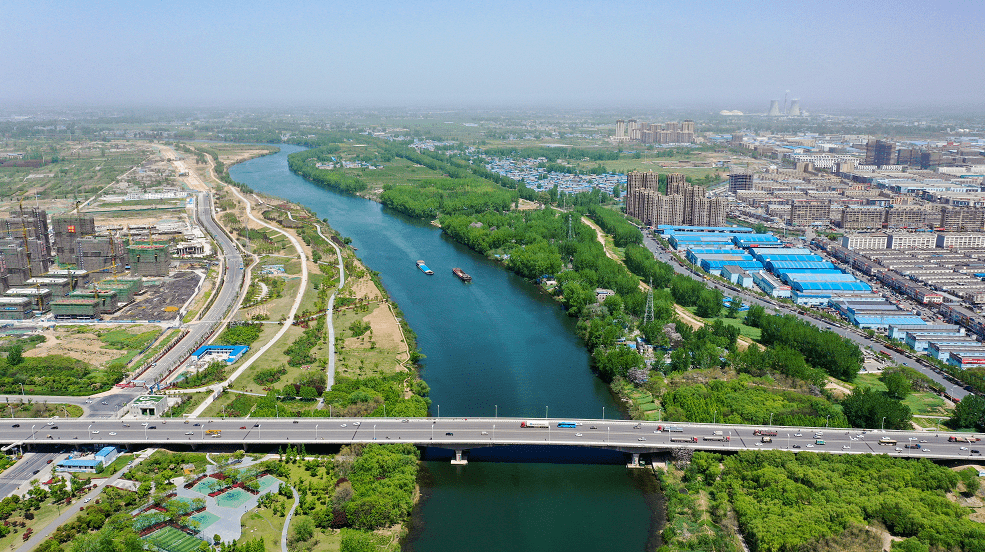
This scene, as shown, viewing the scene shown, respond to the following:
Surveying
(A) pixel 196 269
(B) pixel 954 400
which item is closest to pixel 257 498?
(B) pixel 954 400

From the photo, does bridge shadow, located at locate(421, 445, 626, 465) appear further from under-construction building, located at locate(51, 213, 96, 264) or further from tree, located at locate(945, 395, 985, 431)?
under-construction building, located at locate(51, 213, 96, 264)

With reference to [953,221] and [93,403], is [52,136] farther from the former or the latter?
[953,221]

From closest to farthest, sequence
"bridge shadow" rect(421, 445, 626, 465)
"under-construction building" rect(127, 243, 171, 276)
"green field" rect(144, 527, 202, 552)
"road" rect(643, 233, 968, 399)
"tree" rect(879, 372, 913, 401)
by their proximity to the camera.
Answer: "green field" rect(144, 527, 202, 552) → "bridge shadow" rect(421, 445, 626, 465) → "tree" rect(879, 372, 913, 401) → "road" rect(643, 233, 968, 399) → "under-construction building" rect(127, 243, 171, 276)

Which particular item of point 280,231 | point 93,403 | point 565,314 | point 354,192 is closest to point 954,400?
point 565,314

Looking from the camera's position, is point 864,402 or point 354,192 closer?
point 864,402

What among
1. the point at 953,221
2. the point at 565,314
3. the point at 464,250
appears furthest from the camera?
the point at 953,221

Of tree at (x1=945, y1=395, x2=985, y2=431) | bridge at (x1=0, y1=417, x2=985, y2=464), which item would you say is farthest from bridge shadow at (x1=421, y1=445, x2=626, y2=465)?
tree at (x1=945, y1=395, x2=985, y2=431)

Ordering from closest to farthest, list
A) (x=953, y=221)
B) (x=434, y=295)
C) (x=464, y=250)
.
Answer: (x=434, y=295)
(x=464, y=250)
(x=953, y=221)
